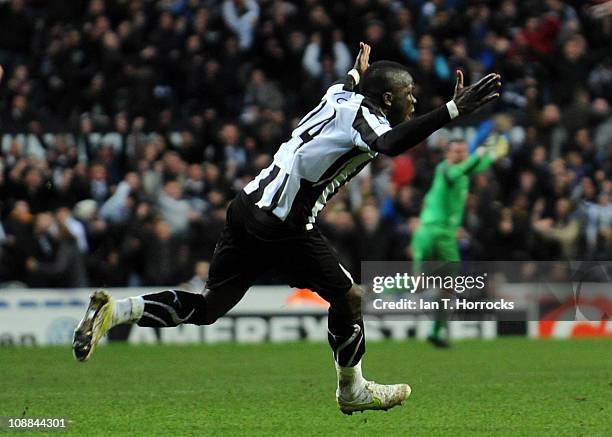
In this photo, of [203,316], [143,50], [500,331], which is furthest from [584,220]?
[203,316]

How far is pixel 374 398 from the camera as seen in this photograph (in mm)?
8461

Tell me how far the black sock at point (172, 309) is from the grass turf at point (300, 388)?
687 mm

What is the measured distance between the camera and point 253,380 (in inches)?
461

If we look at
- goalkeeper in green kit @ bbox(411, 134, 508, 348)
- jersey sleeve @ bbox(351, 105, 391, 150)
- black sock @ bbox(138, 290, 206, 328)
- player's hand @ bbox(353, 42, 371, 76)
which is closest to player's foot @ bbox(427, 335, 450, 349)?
goalkeeper in green kit @ bbox(411, 134, 508, 348)

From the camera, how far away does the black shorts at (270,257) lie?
26.5 ft

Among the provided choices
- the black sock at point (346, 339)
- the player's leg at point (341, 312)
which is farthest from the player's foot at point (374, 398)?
the black sock at point (346, 339)

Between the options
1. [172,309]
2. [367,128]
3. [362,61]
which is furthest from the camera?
[362,61]

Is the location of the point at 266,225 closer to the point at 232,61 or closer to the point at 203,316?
the point at 203,316

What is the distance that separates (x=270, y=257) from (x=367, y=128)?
1.12 metres

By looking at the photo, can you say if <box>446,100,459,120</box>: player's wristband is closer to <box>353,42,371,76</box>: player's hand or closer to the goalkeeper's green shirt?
<box>353,42,371,76</box>: player's hand

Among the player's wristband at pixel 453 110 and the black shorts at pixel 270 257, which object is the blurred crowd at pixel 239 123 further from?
the player's wristband at pixel 453 110

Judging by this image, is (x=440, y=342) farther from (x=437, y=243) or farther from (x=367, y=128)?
(x=367, y=128)

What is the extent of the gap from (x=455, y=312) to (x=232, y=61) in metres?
5.60

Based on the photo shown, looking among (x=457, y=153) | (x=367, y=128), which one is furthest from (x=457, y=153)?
(x=367, y=128)
